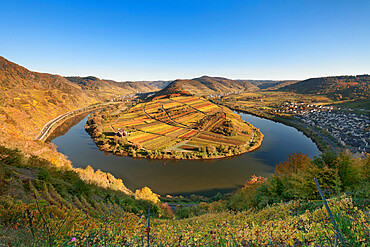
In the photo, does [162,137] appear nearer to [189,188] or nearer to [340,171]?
[189,188]

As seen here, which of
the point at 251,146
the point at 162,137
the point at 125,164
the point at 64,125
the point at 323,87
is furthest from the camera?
the point at 323,87

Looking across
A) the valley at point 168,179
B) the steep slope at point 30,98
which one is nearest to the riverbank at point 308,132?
the valley at point 168,179

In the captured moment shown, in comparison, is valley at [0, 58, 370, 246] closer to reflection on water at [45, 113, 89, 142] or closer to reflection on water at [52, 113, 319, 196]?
reflection on water at [52, 113, 319, 196]

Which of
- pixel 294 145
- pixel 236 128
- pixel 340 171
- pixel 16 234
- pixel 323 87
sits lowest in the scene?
pixel 294 145

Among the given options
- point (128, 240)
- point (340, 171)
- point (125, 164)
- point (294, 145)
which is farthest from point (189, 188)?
point (294, 145)

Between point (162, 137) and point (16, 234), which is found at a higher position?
point (16, 234)

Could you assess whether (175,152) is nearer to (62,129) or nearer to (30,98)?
(62,129)

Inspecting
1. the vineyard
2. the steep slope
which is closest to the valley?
the vineyard

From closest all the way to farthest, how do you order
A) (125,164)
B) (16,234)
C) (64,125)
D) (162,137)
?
(16,234), (125,164), (162,137), (64,125)
